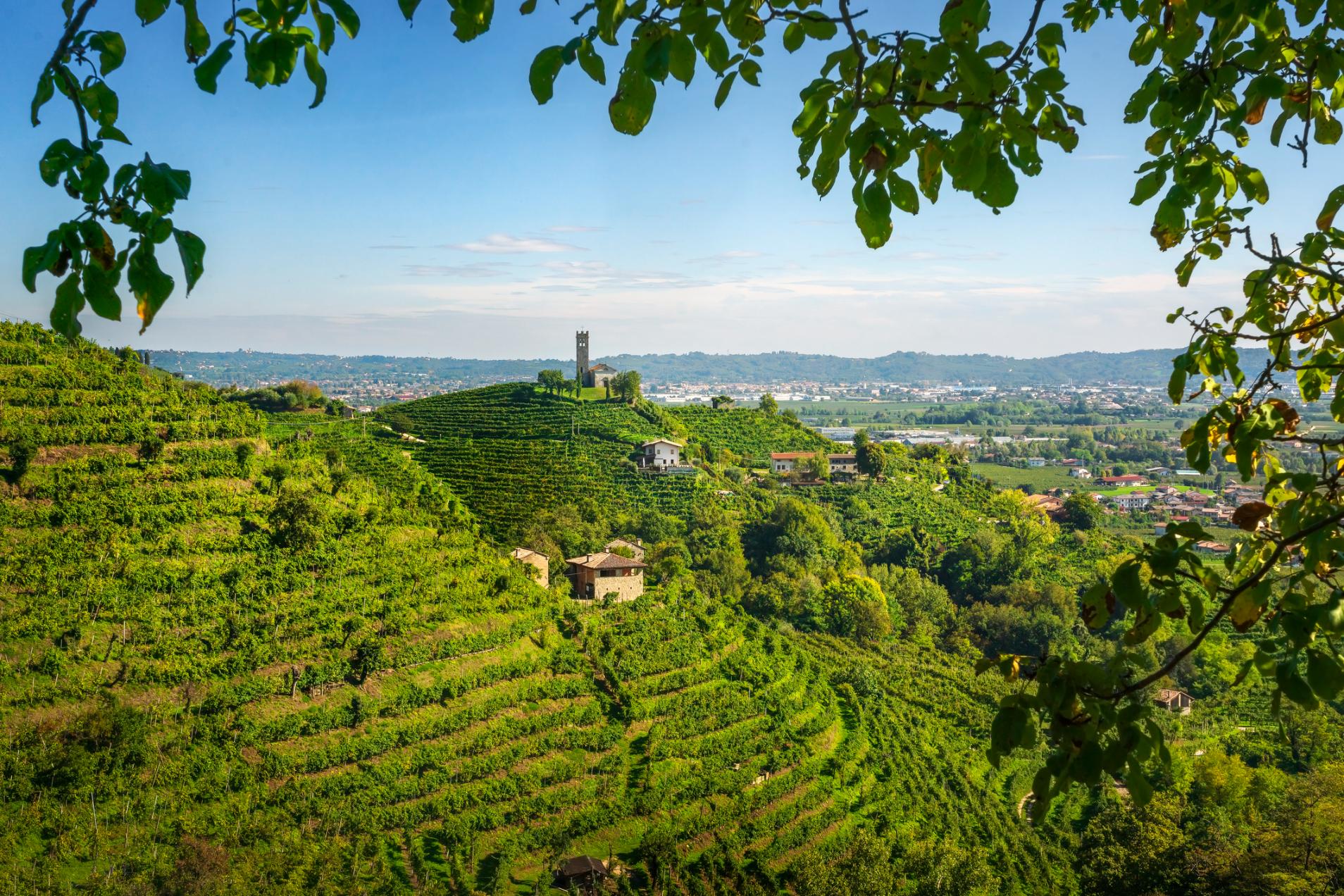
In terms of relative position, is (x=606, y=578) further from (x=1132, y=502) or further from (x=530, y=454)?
(x=1132, y=502)

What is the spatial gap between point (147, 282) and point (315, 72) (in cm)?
43

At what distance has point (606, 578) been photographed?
19.3m

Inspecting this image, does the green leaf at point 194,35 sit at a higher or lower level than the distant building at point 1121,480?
higher

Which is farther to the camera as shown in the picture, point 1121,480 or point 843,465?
point 1121,480

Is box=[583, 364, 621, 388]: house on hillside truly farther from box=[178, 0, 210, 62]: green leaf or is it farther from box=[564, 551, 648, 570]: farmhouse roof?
box=[178, 0, 210, 62]: green leaf

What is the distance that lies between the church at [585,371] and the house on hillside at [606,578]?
17733 millimetres

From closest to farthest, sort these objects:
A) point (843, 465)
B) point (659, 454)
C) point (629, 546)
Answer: point (629, 546)
point (659, 454)
point (843, 465)

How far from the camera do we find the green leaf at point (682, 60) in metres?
1.28

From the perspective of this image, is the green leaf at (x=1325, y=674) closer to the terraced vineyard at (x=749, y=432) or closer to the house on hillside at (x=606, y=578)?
the house on hillside at (x=606, y=578)

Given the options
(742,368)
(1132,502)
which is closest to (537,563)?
(1132,502)

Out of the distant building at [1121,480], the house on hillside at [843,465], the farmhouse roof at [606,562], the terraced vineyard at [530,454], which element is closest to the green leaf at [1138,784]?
the farmhouse roof at [606,562]

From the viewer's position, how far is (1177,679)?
24469 millimetres

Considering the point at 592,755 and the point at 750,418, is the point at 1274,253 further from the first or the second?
the point at 750,418

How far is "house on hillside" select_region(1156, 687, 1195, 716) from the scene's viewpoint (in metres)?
21.2
